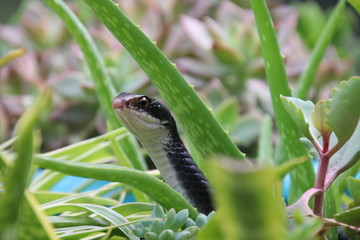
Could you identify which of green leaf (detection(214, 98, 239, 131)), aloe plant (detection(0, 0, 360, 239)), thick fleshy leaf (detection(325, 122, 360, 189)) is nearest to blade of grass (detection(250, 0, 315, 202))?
aloe plant (detection(0, 0, 360, 239))

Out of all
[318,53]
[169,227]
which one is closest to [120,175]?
[169,227]

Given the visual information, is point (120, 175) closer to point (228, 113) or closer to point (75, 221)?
point (75, 221)

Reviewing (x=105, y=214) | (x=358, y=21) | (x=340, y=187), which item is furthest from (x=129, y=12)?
(x=358, y=21)

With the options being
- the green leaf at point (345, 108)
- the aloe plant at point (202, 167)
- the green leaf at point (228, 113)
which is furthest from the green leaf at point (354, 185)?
the green leaf at point (228, 113)

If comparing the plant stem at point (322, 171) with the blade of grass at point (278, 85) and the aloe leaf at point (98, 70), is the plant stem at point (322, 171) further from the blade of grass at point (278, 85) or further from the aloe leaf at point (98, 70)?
the aloe leaf at point (98, 70)

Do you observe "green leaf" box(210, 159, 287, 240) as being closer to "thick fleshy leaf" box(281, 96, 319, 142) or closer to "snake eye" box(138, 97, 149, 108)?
"thick fleshy leaf" box(281, 96, 319, 142)

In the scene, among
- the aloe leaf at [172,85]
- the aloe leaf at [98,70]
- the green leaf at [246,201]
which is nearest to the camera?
the green leaf at [246,201]
